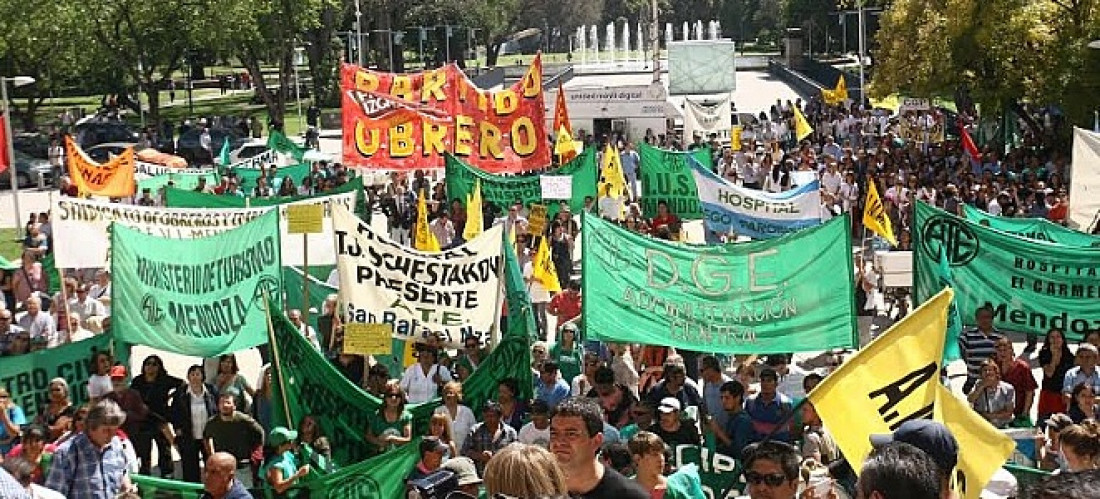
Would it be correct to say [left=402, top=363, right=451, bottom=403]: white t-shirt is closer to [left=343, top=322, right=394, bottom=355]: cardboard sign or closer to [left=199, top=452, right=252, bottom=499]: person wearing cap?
[left=343, top=322, right=394, bottom=355]: cardboard sign

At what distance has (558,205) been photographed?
69.9 ft

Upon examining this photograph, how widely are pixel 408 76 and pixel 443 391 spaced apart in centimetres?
1377

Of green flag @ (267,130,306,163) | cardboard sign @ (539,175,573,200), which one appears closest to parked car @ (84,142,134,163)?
green flag @ (267,130,306,163)

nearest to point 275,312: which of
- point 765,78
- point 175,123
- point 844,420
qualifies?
point 844,420

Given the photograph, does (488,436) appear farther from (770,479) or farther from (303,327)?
(770,479)

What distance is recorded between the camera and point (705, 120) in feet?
118

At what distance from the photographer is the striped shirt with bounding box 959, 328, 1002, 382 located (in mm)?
12016

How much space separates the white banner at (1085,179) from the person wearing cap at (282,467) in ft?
34.0

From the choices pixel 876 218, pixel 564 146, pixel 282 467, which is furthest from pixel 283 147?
pixel 282 467

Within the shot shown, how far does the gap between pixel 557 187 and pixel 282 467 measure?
38.5ft

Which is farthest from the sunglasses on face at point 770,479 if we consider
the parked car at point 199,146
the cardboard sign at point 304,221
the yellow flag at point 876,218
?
the parked car at point 199,146

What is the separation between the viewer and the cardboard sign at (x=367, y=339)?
38.1ft

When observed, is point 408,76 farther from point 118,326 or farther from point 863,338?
point 118,326

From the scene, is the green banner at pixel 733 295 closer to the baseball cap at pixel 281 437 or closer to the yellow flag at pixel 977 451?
the baseball cap at pixel 281 437
